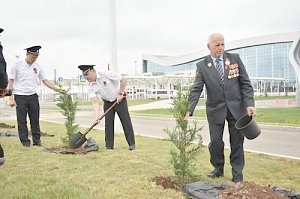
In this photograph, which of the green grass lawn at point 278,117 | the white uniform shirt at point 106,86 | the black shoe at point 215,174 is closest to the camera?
the black shoe at point 215,174

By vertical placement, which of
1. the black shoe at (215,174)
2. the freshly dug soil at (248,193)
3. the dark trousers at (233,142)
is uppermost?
the dark trousers at (233,142)

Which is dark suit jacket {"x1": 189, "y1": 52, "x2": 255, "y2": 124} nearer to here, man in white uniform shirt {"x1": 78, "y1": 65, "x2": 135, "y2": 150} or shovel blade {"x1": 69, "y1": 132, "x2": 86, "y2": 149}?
man in white uniform shirt {"x1": 78, "y1": 65, "x2": 135, "y2": 150}

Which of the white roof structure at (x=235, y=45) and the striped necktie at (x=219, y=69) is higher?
the white roof structure at (x=235, y=45)

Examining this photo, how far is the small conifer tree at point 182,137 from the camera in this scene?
424cm

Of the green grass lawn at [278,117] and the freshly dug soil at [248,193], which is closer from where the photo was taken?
the freshly dug soil at [248,193]

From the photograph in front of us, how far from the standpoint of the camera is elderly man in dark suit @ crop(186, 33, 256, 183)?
181 inches

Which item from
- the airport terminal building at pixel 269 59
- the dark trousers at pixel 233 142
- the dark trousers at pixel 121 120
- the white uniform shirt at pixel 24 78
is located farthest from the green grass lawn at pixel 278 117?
the airport terminal building at pixel 269 59

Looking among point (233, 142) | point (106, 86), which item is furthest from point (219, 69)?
point (106, 86)

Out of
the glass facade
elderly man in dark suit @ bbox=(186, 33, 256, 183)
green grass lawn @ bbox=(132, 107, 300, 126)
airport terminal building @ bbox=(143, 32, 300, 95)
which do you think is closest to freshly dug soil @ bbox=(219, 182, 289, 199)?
elderly man in dark suit @ bbox=(186, 33, 256, 183)

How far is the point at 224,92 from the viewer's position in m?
4.62

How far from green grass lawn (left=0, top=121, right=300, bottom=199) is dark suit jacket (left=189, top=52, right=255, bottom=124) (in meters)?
0.83

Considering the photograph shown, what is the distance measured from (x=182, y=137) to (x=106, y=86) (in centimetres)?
279

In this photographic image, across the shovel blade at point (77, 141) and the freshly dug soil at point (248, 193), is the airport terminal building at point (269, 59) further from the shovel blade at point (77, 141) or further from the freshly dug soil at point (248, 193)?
the freshly dug soil at point (248, 193)

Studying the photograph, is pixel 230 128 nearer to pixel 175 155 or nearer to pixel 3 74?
pixel 175 155
